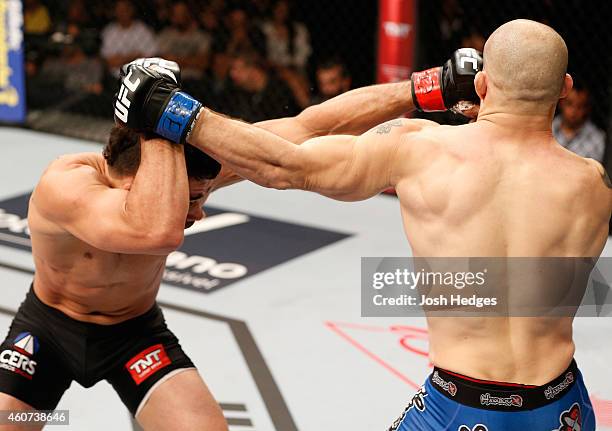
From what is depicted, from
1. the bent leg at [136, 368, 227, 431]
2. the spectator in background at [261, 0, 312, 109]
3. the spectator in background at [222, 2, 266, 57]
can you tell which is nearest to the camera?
the bent leg at [136, 368, 227, 431]

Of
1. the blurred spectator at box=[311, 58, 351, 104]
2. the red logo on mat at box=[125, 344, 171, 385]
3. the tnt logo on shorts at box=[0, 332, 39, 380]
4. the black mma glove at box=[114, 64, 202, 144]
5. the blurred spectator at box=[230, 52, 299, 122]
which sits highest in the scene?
the black mma glove at box=[114, 64, 202, 144]

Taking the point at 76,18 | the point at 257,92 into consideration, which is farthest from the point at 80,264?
the point at 76,18

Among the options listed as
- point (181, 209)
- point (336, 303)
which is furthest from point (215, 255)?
point (181, 209)

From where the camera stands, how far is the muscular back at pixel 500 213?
1728mm

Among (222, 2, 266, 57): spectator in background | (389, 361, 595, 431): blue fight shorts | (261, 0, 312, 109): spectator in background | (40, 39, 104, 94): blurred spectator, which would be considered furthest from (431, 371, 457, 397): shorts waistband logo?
(40, 39, 104, 94): blurred spectator

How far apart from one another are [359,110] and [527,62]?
779 millimetres

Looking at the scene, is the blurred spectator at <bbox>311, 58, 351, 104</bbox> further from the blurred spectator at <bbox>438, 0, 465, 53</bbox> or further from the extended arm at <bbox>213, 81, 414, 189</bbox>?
the extended arm at <bbox>213, 81, 414, 189</bbox>

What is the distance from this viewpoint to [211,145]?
1.87 m

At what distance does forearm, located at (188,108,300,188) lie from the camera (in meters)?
1.84

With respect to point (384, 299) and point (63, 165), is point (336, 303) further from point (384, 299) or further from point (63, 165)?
point (63, 165)

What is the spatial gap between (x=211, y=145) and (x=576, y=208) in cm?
71

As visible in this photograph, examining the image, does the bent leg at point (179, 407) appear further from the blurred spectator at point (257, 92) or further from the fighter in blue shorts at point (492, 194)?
the blurred spectator at point (257, 92)

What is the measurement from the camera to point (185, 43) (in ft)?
21.6

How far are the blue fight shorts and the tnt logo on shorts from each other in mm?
996
